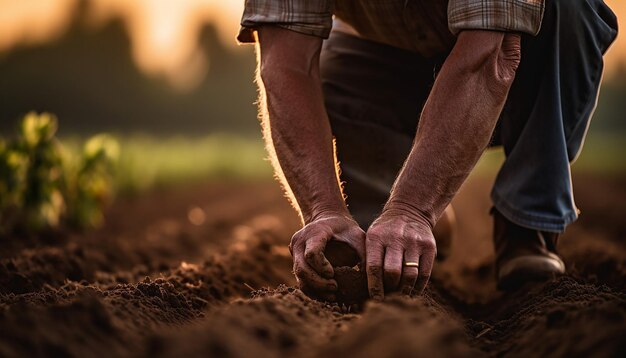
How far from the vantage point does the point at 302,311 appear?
185 cm

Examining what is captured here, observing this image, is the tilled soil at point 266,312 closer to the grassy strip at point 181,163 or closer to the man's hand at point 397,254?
the man's hand at point 397,254

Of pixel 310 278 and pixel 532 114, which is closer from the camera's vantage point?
pixel 310 278

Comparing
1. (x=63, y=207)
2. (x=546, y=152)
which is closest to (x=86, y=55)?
(x=63, y=207)

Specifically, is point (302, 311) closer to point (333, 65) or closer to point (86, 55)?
point (333, 65)

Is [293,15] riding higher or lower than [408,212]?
higher

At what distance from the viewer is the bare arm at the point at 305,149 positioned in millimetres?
2053

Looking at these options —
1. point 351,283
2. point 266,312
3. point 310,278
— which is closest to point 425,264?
point 351,283

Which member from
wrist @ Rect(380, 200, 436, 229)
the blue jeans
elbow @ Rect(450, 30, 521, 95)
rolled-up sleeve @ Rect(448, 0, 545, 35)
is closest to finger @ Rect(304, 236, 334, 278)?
wrist @ Rect(380, 200, 436, 229)

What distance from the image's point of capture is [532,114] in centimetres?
284

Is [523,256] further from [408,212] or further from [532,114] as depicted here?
[408,212]

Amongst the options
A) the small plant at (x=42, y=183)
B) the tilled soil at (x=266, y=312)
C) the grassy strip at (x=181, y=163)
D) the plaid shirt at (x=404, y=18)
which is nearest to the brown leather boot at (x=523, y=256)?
the tilled soil at (x=266, y=312)

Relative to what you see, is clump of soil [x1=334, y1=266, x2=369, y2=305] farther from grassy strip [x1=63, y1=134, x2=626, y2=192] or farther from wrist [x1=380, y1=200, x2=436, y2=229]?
grassy strip [x1=63, y1=134, x2=626, y2=192]

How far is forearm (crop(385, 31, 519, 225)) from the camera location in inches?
82.3

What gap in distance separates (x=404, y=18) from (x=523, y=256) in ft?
3.50
